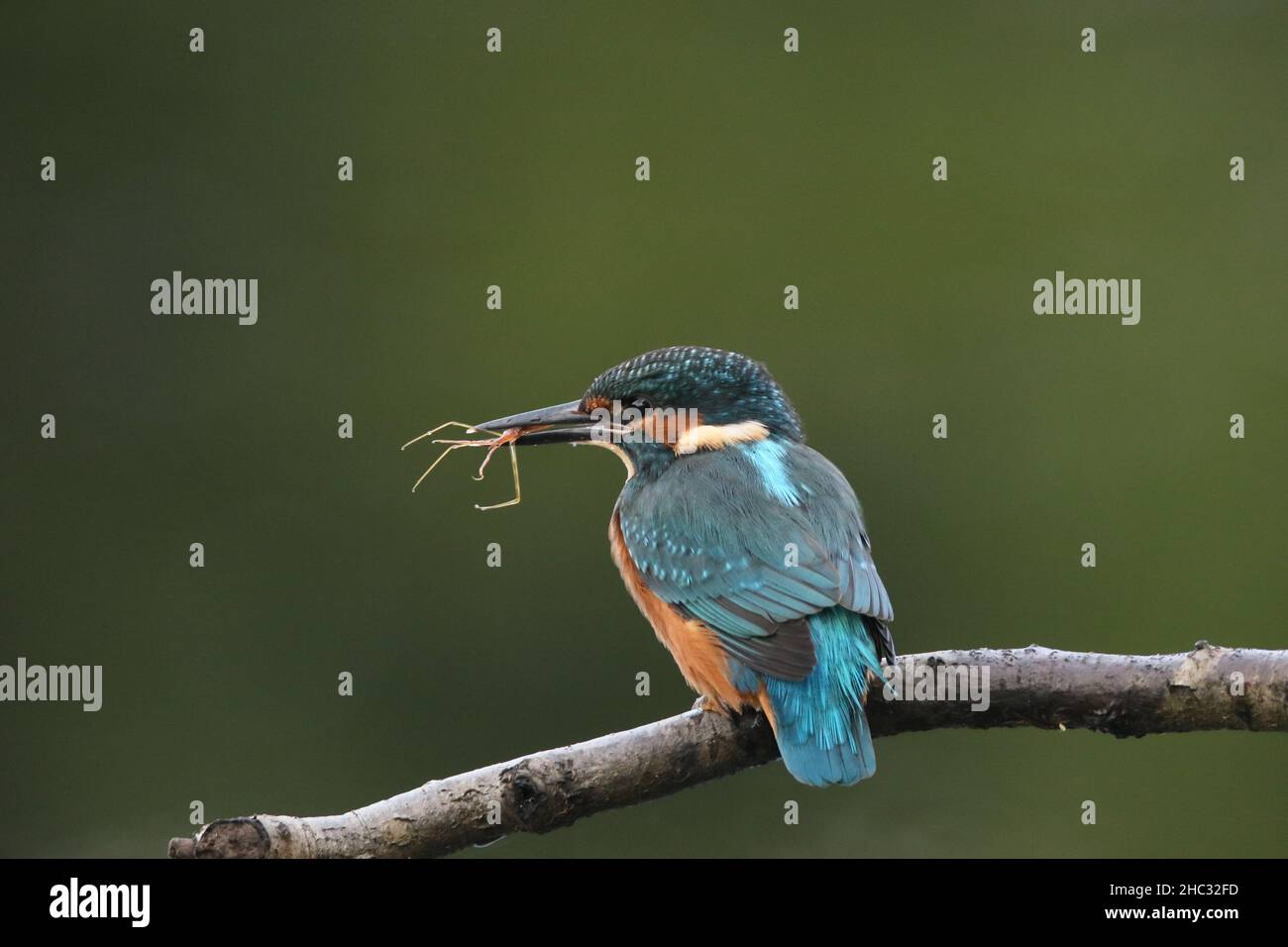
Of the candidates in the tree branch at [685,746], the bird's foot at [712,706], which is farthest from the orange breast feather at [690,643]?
the tree branch at [685,746]

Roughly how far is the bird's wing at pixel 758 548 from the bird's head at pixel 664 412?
7 cm

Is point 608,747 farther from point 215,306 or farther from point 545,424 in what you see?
point 215,306

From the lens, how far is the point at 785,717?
2.69m

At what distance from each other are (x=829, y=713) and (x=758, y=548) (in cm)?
40

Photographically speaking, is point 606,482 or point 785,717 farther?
point 606,482

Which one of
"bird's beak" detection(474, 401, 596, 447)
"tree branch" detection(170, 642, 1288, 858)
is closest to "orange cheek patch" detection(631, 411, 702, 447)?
"bird's beak" detection(474, 401, 596, 447)

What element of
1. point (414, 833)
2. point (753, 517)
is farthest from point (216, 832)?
point (753, 517)

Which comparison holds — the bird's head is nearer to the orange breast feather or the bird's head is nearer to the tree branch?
the orange breast feather

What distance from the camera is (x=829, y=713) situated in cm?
264

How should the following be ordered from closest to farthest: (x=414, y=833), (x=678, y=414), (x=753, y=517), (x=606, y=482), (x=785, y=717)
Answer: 1. (x=414, y=833)
2. (x=785, y=717)
3. (x=753, y=517)
4. (x=678, y=414)
5. (x=606, y=482)

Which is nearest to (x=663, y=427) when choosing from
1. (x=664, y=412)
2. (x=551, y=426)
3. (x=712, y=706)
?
(x=664, y=412)

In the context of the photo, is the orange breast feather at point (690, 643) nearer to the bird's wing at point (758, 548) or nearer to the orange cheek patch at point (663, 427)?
the bird's wing at point (758, 548)

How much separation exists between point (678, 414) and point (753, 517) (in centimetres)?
36

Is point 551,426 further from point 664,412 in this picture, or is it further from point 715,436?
point 715,436
